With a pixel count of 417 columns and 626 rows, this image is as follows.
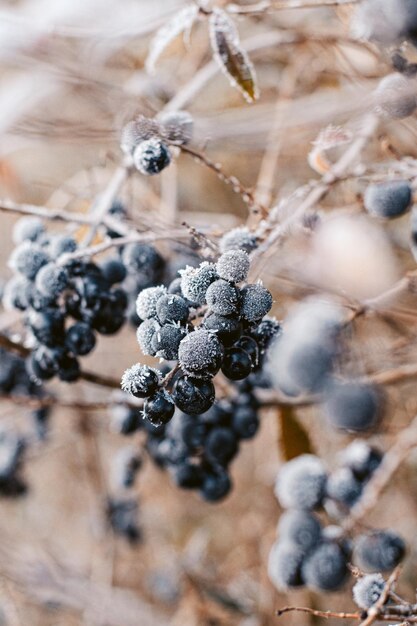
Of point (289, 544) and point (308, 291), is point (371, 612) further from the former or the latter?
point (308, 291)

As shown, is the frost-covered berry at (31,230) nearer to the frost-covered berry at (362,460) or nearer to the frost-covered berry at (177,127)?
the frost-covered berry at (177,127)

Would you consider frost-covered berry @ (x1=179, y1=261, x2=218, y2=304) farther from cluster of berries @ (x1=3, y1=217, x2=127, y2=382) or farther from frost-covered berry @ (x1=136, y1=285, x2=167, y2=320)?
cluster of berries @ (x1=3, y1=217, x2=127, y2=382)

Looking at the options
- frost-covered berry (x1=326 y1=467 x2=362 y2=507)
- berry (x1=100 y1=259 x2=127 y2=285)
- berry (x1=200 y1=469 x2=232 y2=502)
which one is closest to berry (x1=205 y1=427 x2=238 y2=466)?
berry (x1=200 y1=469 x2=232 y2=502)

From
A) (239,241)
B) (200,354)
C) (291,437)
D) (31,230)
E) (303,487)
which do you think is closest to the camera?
(200,354)

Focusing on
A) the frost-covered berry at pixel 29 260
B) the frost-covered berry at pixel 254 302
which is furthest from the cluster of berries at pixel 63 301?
the frost-covered berry at pixel 254 302

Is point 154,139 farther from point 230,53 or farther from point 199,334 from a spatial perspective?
point 199,334

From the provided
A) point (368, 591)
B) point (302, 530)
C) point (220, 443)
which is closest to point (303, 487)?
point (302, 530)
